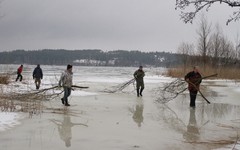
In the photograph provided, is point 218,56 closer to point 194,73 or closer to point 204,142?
point 194,73

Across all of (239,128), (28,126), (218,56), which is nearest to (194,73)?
(239,128)

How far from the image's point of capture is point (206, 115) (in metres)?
14.8

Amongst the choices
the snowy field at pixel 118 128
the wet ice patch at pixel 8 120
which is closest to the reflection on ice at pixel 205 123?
the snowy field at pixel 118 128

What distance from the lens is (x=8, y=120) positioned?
37.7 feet

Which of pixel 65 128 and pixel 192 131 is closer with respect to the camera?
pixel 65 128

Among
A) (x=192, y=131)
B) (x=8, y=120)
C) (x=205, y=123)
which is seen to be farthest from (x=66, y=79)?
(x=192, y=131)

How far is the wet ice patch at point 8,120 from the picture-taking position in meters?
10.6

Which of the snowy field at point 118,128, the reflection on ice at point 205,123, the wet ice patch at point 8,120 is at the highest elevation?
the wet ice patch at point 8,120

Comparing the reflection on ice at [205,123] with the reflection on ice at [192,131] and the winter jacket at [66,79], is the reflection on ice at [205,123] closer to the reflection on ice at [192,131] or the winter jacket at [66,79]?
the reflection on ice at [192,131]

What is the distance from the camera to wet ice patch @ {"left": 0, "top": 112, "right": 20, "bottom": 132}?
10559mm

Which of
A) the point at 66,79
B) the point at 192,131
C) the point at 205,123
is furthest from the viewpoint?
the point at 66,79

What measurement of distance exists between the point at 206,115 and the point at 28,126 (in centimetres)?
731

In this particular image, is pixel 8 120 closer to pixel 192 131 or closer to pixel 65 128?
pixel 65 128

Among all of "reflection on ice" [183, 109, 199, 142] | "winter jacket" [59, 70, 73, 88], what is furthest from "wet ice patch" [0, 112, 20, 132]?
"reflection on ice" [183, 109, 199, 142]
